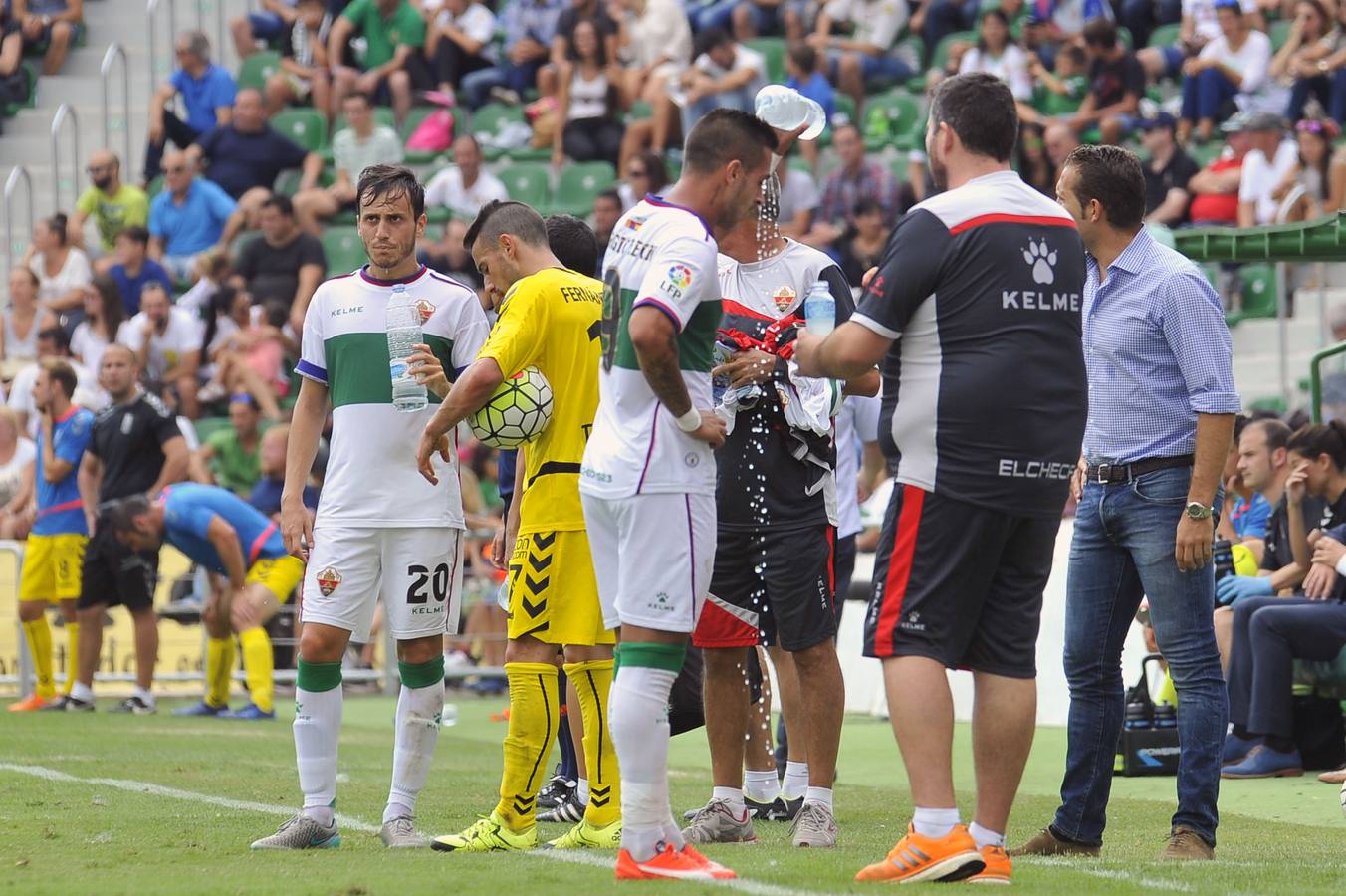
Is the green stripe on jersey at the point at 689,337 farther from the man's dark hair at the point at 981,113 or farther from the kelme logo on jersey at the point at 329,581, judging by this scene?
the kelme logo on jersey at the point at 329,581

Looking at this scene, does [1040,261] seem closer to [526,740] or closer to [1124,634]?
[1124,634]

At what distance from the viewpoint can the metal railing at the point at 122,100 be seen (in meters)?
23.6

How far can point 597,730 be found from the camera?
22.5 ft

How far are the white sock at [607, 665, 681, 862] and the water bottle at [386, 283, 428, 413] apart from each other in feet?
5.37

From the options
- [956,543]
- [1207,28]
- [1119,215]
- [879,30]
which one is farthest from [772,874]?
[879,30]

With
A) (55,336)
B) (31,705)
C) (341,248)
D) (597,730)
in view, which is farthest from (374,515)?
(341,248)

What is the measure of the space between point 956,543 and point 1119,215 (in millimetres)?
1543

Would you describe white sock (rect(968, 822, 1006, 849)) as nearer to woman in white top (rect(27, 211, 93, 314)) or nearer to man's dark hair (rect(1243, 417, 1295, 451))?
→ man's dark hair (rect(1243, 417, 1295, 451))

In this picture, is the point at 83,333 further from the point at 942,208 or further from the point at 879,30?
the point at 942,208

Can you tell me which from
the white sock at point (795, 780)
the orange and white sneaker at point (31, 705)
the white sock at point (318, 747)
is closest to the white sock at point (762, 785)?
the white sock at point (795, 780)

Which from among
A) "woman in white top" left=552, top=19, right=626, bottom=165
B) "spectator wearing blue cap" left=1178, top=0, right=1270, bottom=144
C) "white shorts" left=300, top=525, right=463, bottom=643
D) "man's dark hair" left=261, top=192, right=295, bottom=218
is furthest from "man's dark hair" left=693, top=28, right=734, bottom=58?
"white shorts" left=300, top=525, right=463, bottom=643

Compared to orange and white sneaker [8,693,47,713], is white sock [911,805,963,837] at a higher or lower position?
higher

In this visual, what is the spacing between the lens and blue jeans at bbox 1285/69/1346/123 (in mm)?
17703

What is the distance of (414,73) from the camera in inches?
933
